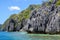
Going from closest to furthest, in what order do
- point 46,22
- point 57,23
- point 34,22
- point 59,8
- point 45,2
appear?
point 57,23 → point 59,8 → point 46,22 → point 34,22 → point 45,2

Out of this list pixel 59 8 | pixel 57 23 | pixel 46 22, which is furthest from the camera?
pixel 46 22

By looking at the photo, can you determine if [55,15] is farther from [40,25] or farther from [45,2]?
[45,2]

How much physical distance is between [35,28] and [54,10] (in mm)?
12131

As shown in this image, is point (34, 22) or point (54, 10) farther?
point (34, 22)

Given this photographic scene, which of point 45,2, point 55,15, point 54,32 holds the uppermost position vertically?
point 45,2

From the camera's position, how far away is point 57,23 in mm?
67562

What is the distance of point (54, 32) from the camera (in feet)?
222

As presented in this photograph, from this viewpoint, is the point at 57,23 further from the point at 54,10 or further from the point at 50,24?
the point at 54,10

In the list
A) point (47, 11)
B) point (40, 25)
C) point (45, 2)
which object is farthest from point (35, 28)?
point (45, 2)

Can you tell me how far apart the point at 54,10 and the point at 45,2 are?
33325mm

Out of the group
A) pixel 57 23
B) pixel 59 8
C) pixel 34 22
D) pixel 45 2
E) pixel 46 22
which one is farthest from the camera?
pixel 45 2

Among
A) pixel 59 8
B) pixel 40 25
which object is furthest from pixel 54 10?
pixel 40 25

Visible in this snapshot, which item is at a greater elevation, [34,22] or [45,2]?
[45,2]

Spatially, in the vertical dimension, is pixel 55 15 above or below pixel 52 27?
above
